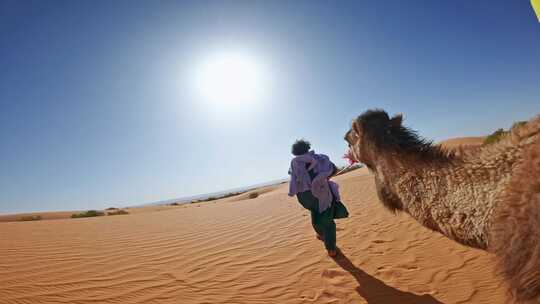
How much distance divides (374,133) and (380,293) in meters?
2.30

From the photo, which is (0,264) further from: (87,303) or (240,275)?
(240,275)

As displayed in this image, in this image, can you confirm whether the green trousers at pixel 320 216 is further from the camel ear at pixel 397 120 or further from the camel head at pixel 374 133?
the camel ear at pixel 397 120

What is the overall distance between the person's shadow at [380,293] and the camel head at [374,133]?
1791 mm

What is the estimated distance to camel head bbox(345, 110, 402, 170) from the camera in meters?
2.60

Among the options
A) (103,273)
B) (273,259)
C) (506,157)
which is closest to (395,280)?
(273,259)

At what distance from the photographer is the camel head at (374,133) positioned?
2602 millimetres

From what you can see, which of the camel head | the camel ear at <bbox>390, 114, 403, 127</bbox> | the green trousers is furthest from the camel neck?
the green trousers

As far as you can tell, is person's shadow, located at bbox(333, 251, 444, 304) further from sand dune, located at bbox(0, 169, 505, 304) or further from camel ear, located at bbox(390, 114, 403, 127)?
camel ear, located at bbox(390, 114, 403, 127)

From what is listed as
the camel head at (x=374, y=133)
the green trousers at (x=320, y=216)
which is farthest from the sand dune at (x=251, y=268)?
the camel head at (x=374, y=133)

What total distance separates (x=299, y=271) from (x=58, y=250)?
16.2 feet

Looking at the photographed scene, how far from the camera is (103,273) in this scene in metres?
4.82

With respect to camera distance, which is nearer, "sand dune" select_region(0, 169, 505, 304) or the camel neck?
the camel neck

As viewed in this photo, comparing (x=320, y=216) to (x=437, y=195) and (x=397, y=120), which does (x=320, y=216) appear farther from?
(x=437, y=195)

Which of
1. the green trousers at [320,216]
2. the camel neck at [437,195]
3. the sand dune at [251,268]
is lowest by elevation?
the sand dune at [251,268]
